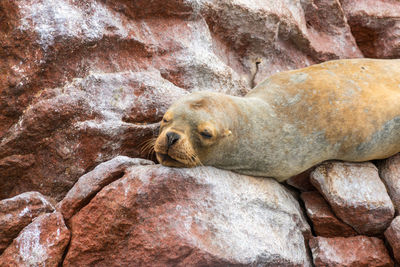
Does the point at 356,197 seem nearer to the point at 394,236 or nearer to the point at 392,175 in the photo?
the point at 394,236

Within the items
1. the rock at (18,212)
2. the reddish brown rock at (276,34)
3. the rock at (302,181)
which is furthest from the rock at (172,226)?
the reddish brown rock at (276,34)

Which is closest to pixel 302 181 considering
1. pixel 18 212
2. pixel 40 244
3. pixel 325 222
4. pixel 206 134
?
pixel 325 222

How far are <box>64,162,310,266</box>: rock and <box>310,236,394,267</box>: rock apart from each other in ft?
1.02

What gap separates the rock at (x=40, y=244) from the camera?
10.1 feet

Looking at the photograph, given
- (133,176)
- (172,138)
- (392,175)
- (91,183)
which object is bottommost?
(91,183)

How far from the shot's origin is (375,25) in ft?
21.5

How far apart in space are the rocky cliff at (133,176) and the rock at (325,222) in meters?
0.01

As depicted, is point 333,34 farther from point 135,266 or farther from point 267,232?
point 135,266

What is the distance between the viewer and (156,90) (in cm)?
420

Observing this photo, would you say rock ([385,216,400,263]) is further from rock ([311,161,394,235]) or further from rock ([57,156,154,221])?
rock ([57,156,154,221])

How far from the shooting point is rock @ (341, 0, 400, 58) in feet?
21.1

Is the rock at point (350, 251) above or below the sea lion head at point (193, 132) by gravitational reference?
below

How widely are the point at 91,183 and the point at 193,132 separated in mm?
997

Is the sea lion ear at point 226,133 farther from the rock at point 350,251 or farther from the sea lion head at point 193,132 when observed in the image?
the rock at point 350,251
